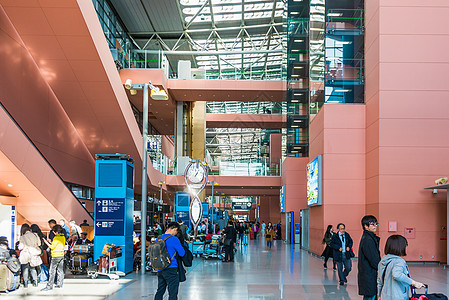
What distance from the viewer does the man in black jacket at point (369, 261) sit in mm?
7219

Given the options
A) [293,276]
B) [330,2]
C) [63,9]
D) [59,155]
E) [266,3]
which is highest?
[266,3]

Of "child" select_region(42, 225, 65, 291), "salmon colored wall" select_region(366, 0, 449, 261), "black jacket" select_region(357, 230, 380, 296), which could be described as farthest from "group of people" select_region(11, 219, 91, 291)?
"salmon colored wall" select_region(366, 0, 449, 261)

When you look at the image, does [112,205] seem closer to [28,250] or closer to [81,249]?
[81,249]

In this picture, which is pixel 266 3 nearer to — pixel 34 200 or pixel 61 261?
pixel 34 200

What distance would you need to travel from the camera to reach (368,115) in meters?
18.9

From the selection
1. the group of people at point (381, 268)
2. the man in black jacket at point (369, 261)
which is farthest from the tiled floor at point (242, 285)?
the man in black jacket at point (369, 261)

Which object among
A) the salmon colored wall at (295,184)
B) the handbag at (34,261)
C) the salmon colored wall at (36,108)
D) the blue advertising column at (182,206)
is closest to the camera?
the handbag at (34,261)

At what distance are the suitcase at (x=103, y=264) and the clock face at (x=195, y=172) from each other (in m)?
8.85

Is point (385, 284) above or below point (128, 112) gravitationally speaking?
below

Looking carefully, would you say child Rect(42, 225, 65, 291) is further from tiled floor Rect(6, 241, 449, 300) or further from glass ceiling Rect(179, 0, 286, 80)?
glass ceiling Rect(179, 0, 286, 80)

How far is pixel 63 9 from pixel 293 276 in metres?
10.3

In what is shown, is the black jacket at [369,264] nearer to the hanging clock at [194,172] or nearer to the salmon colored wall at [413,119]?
the salmon colored wall at [413,119]

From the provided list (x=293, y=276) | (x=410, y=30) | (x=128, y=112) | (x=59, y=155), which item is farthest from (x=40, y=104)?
(x=410, y=30)

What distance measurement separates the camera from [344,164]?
19.4 m
